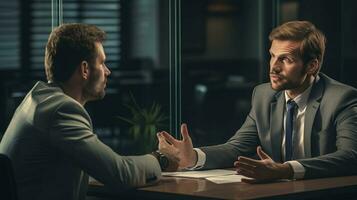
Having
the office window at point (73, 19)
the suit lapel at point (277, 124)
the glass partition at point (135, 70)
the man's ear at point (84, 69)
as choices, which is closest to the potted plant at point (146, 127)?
the glass partition at point (135, 70)

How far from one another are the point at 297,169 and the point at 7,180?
43.5 inches

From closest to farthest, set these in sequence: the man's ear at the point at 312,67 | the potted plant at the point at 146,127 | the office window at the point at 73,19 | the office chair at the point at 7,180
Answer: the office chair at the point at 7,180 → the man's ear at the point at 312,67 → the potted plant at the point at 146,127 → the office window at the point at 73,19

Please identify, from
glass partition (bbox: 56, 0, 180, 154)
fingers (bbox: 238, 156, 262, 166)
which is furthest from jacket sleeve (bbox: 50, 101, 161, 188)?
glass partition (bbox: 56, 0, 180, 154)

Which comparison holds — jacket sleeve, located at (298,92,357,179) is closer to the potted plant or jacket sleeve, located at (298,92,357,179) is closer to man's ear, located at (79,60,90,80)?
man's ear, located at (79,60,90,80)

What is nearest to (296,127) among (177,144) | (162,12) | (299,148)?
(299,148)

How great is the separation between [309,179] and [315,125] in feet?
1.29

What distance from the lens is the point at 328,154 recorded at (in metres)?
3.18

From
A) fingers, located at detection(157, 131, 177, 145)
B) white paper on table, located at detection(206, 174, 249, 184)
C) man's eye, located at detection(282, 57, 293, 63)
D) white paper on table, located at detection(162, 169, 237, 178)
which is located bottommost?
white paper on table, located at detection(162, 169, 237, 178)

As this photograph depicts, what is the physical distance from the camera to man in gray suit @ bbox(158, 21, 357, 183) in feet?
10.8

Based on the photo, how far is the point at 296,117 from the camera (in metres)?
3.46

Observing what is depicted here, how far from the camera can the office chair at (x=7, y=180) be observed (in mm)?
2555

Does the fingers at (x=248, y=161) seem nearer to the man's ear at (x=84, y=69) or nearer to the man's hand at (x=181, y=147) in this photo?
the man's hand at (x=181, y=147)

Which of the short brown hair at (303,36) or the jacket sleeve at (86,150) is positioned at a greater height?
the short brown hair at (303,36)

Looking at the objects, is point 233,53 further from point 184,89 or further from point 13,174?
point 13,174
